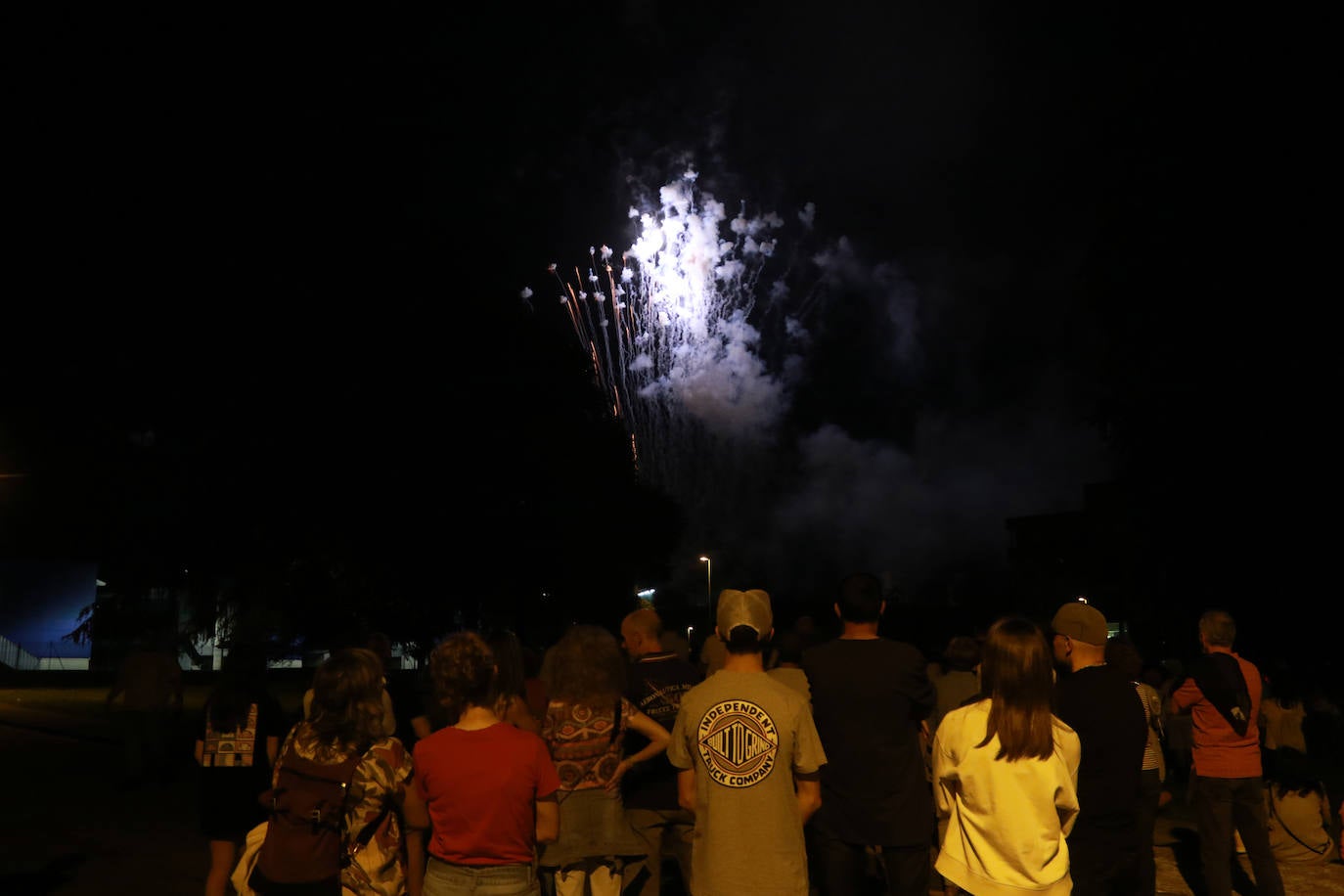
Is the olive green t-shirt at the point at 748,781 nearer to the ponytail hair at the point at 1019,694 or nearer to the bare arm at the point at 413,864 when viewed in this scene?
the ponytail hair at the point at 1019,694

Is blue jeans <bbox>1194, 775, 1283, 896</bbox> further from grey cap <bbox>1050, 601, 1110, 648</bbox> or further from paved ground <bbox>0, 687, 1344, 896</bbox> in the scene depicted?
grey cap <bbox>1050, 601, 1110, 648</bbox>

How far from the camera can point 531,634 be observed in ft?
103

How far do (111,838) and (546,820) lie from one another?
8.79 metres

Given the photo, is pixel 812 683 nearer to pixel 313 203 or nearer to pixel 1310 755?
pixel 1310 755

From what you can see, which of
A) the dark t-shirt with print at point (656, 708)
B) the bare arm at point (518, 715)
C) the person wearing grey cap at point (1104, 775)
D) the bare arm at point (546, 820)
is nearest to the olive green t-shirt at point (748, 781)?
the bare arm at point (546, 820)

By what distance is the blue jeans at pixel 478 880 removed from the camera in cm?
423

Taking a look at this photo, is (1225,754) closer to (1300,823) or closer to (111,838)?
(1300,823)

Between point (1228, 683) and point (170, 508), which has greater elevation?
point (170, 508)

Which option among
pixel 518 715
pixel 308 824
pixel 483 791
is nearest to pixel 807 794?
pixel 483 791

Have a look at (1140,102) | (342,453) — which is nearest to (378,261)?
(342,453)

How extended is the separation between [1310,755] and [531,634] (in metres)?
20.5

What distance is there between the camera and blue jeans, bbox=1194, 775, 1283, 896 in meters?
6.68

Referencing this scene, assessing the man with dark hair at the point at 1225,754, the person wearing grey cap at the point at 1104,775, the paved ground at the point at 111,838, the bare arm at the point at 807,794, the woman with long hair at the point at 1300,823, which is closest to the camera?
the bare arm at the point at 807,794

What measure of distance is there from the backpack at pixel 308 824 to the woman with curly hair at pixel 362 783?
13mm
